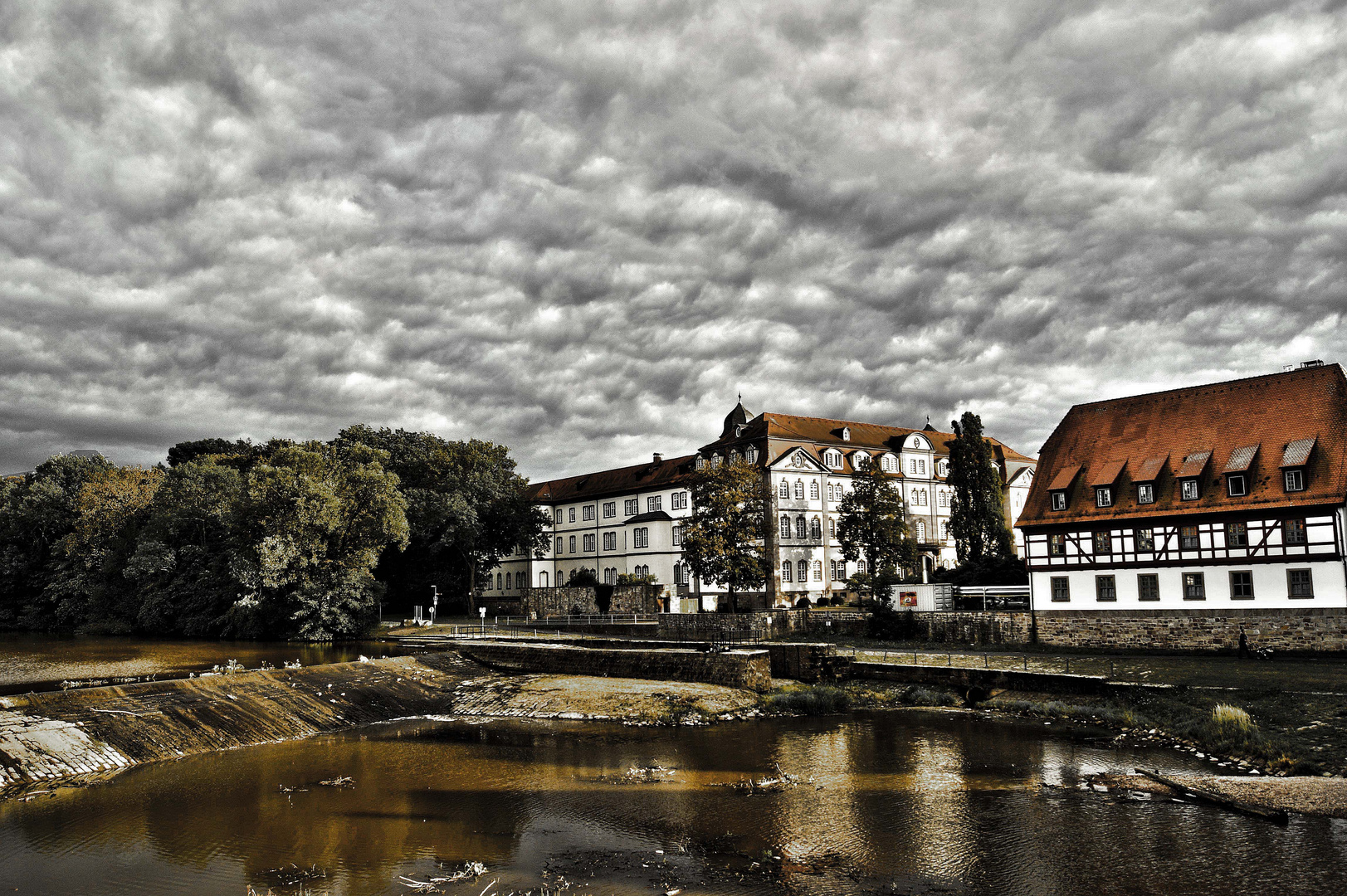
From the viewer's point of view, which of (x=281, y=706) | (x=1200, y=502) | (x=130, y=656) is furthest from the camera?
(x=130, y=656)

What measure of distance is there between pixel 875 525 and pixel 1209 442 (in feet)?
68.1

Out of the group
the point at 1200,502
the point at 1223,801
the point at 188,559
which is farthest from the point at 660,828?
the point at 188,559

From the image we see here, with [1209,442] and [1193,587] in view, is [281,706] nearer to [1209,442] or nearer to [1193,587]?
[1193,587]

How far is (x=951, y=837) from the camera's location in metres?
14.1

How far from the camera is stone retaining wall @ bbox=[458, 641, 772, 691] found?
103 ft

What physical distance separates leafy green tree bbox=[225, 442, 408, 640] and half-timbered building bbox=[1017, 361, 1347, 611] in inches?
1590

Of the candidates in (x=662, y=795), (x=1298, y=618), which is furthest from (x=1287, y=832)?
(x=1298, y=618)

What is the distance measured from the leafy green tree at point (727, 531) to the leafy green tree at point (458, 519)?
71.3ft

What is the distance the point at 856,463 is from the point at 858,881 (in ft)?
194

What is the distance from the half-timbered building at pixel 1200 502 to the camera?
35.3m

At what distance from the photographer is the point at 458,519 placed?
2662 inches

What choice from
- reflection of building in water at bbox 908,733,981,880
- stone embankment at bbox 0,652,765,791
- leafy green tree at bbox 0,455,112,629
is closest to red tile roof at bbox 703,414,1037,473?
stone embankment at bbox 0,652,765,791

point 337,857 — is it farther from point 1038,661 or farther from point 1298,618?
point 1298,618

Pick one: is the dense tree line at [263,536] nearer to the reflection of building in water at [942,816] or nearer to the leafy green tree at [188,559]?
the leafy green tree at [188,559]
